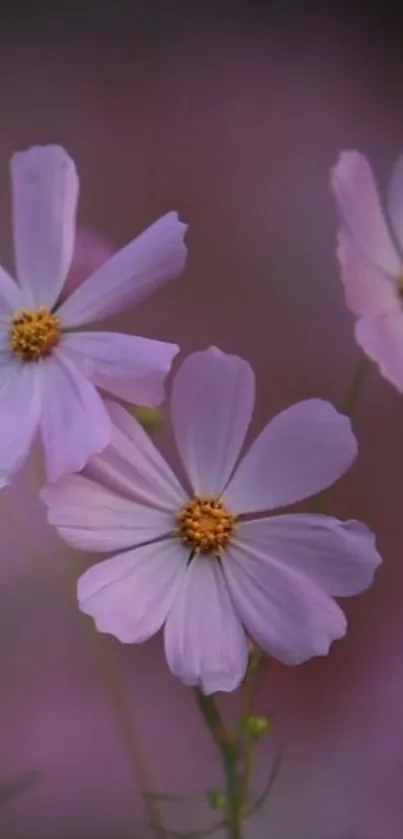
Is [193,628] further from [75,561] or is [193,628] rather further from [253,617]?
[75,561]

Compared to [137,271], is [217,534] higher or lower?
lower

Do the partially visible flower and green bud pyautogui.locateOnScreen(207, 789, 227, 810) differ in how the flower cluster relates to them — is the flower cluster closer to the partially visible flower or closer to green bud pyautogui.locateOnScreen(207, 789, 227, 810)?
the partially visible flower

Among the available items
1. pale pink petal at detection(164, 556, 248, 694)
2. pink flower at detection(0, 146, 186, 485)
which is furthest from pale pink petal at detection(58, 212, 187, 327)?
pale pink petal at detection(164, 556, 248, 694)

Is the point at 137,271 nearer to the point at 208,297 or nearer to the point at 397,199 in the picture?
the point at 397,199

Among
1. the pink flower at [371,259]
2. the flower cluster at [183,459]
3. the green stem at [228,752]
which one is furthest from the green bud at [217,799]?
the pink flower at [371,259]

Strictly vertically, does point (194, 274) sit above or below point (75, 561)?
above

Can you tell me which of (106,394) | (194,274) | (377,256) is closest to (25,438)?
(106,394)

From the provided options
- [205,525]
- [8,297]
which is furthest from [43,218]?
[205,525]
